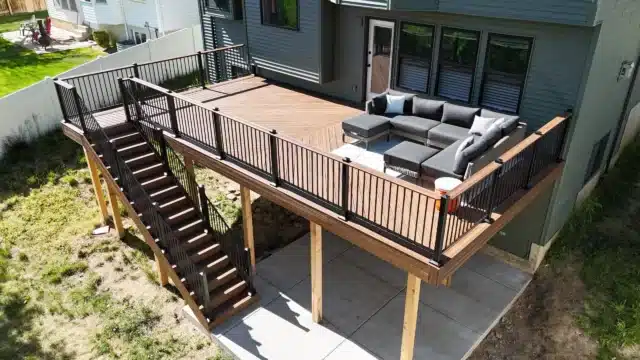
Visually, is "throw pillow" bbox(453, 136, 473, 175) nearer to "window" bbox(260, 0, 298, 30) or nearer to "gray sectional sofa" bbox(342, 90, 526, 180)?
"gray sectional sofa" bbox(342, 90, 526, 180)

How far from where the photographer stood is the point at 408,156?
7762 millimetres

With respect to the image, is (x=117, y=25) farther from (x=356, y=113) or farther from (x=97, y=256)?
(x=356, y=113)

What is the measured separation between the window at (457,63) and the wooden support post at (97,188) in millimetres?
8331

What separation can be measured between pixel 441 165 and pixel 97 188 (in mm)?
8617

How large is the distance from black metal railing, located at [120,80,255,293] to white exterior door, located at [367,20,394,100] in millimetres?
4637

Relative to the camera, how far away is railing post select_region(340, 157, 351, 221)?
6480 mm

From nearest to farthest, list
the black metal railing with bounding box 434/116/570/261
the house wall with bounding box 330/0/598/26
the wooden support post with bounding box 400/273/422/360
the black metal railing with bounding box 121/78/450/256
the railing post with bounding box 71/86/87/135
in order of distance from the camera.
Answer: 1. the black metal railing with bounding box 434/116/570/261
2. the black metal railing with bounding box 121/78/450/256
3. the wooden support post with bounding box 400/273/422/360
4. the house wall with bounding box 330/0/598/26
5. the railing post with bounding box 71/86/87/135

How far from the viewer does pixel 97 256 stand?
1123cm

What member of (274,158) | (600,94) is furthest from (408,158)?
(600,94)

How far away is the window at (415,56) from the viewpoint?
9.49 m

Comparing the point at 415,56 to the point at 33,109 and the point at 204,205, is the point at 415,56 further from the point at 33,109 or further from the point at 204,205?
the point at 33,109

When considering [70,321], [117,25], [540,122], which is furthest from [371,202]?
[117,25]

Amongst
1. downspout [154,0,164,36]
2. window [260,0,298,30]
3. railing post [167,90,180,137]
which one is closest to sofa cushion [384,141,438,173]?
railing post [167,90,180,137]

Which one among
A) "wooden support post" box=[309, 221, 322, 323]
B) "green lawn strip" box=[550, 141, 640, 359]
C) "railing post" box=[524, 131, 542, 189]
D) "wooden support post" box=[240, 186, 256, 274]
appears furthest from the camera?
"wooden support post" box=[240, 186, 256, 274]
